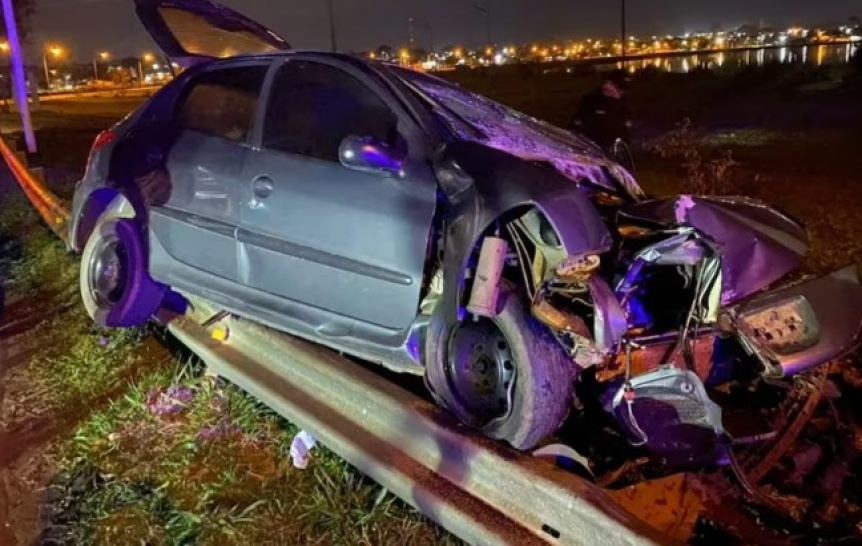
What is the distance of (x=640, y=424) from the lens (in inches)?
137

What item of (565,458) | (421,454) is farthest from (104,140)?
(565,458)

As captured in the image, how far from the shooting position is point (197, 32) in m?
5.20

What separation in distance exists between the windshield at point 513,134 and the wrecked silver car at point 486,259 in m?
0.01

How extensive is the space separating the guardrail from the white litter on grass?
0.14 metres

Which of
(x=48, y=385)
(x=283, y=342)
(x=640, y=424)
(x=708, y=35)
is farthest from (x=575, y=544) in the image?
(x=708, y=35)

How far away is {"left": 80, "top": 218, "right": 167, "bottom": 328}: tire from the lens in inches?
197

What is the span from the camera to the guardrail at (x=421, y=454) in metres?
2.74

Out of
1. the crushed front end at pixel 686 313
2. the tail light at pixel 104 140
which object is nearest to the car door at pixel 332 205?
the crushed front end at pixel 686 313

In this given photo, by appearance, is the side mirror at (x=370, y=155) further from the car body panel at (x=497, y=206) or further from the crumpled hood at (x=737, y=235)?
the crumpled hood at (x=737, y=235)

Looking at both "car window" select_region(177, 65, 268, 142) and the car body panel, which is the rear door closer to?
"car window" select_region(177, 65, 268, 142)

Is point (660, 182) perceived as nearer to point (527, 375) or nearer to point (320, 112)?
point (320, 112)

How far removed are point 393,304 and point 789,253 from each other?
1.76 meters

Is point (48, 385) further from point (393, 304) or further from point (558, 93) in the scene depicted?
point (558, 93)

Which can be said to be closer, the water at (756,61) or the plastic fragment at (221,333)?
the plastic fragment at (221,333)
